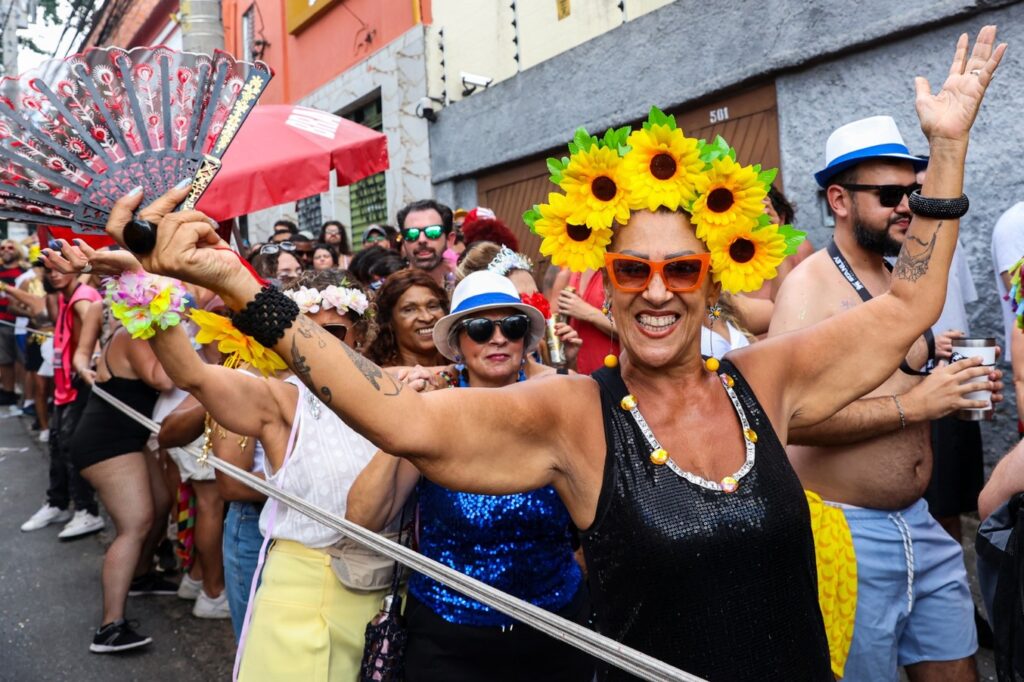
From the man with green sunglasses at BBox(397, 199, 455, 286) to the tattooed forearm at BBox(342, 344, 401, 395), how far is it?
3.81 metres

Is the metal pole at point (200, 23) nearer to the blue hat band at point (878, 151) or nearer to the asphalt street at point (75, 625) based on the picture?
the asphalt street at point (75, 625)

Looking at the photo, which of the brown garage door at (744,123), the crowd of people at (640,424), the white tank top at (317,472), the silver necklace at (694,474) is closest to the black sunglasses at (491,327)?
the crowd of people at (640,424)

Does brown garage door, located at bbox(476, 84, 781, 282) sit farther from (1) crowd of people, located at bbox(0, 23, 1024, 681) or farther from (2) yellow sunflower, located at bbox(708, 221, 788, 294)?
(2) yellow sunflower, located at bbox(708, 221, 788, 294)

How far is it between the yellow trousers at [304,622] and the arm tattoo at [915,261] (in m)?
1.97

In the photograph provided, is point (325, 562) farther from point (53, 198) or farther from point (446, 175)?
point (446, 175)

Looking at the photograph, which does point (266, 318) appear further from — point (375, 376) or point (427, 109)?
point (427, 109)

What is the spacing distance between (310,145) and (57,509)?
425cm

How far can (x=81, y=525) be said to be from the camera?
274 inches

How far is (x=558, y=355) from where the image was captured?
3.86m

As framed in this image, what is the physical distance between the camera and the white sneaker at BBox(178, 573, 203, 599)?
5473mm

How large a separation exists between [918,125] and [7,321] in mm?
11721

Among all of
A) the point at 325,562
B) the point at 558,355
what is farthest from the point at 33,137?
the point at 558,355

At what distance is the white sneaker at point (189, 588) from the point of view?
547 centimetres

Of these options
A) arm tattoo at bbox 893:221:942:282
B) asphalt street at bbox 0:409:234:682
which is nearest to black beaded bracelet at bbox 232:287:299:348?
arm tattoo at bbox 893:221:942:282
